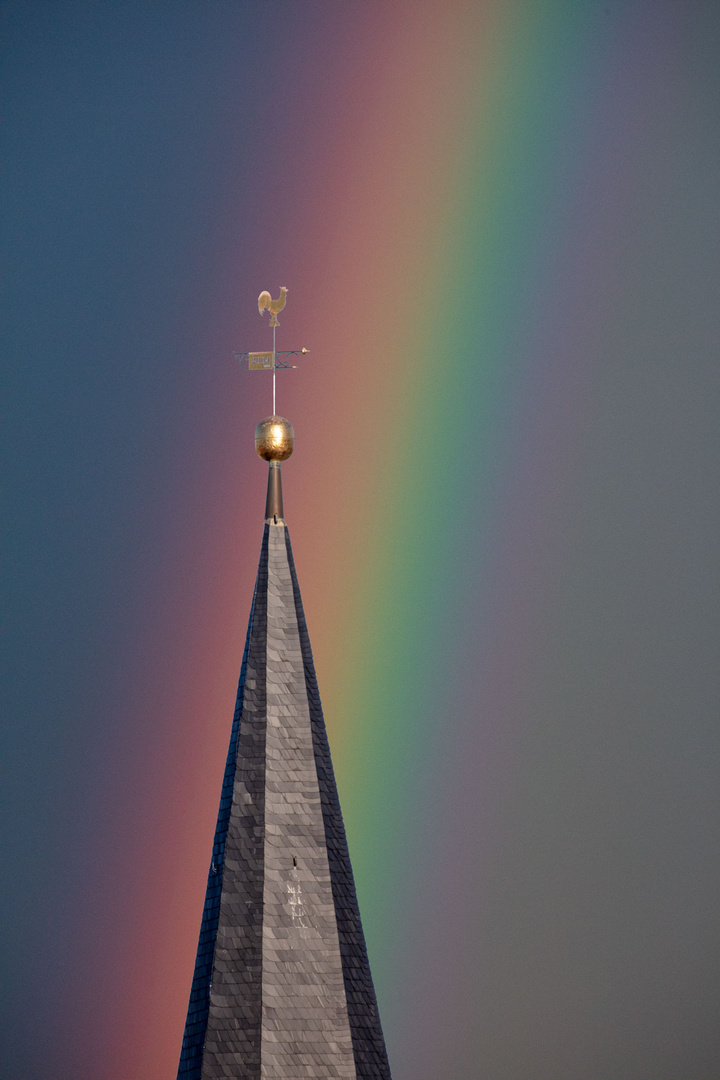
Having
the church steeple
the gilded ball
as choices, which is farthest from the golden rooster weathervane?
the church steeple

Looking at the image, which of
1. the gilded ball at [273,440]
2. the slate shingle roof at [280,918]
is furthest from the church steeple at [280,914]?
the gilded ball at [273,440]

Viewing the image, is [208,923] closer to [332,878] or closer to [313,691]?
[332,878]

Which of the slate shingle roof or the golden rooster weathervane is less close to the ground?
the golden rooster weathervane

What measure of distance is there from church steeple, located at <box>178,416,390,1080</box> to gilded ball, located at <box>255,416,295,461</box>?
3.31 ft

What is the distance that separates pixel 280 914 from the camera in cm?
722

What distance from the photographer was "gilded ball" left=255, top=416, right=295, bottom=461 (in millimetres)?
8352

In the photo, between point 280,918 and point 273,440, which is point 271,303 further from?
point 280,918

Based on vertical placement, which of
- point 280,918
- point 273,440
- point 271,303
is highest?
point 271,303

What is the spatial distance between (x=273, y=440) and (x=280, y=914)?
250cm

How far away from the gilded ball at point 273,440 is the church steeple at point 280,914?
101 centimetres

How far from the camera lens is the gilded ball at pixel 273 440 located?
835 centimetres

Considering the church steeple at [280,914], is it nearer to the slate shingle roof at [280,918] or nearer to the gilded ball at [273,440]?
the slate shingle roof at [280,918]

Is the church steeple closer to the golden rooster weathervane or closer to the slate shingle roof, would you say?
the slate shingle roof

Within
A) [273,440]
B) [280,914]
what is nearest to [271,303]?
[273,440]
